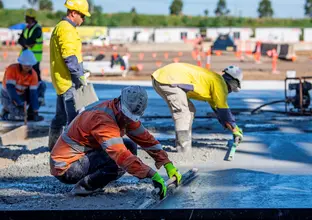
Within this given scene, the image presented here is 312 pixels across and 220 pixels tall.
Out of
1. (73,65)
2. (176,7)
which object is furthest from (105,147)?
(176,7)

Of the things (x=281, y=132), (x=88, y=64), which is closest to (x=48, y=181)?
(x=281, y=132)

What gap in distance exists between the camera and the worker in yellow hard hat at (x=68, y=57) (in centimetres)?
764

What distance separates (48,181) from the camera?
6742 mm

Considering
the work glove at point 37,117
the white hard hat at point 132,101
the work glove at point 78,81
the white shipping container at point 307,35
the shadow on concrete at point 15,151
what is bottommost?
the white shipping container at point 307,35

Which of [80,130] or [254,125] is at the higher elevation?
[80,130]

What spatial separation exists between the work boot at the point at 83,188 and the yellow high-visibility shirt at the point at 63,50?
2.12 meters

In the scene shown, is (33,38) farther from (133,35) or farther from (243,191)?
(133,35)

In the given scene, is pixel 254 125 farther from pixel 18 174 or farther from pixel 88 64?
pixel 88 64

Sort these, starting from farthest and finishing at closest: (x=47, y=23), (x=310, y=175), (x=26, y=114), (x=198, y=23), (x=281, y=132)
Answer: (x=198, y=23) < (x=47, y=23) < (x=26, y=114) < (x=281, y=132) < (x=310, y=175)

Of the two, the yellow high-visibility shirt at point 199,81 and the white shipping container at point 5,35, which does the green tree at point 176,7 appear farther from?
the yellow high-visibility shirt at point 199,81

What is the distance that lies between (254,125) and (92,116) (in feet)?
17.3

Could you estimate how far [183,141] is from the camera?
8102 mm

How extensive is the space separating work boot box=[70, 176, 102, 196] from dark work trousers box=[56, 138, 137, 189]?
3 cm

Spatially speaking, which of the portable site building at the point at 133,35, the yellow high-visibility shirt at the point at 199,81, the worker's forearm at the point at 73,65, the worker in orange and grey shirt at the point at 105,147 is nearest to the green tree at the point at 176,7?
the portable site building at the point at 133,35
